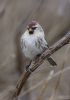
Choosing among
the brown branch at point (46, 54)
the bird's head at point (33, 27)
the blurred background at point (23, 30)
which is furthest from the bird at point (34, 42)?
the blurred background at point (23, 30)

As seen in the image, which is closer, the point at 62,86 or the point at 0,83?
the point at 62,86

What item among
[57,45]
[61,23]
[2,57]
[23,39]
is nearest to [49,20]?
[61,23]

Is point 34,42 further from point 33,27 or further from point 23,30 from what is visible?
point 23,30

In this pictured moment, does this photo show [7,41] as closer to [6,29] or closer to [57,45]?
[6,29]

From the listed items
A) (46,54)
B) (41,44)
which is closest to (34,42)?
(41,44)

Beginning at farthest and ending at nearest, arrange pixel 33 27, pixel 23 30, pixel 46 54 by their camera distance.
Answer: pixel 23 30, pixel 33 27, pixel 46 54

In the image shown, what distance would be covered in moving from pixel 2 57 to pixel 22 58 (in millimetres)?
383

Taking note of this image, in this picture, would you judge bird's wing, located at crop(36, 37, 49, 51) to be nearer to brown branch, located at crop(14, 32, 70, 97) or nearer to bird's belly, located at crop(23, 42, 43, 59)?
bird's belly, located at crop(23, 42, 43, 59)

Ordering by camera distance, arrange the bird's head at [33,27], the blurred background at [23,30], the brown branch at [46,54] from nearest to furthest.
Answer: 1. the brown branch at [46,54]
2. the bird's head at [33,27]
3. the blurred background at [23,30]

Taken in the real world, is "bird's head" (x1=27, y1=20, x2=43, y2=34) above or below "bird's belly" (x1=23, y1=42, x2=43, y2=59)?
above

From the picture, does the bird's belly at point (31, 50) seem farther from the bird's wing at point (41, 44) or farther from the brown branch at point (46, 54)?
the brown branch at point (46, 54)

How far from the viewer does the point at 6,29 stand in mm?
4402

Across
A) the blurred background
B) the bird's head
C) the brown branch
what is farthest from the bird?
the blurred background

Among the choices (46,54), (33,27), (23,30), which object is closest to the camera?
(46,54)
